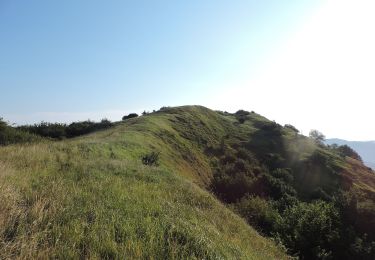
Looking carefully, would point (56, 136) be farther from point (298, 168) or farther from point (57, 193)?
point (298, 168)

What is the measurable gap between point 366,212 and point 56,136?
34108 mm

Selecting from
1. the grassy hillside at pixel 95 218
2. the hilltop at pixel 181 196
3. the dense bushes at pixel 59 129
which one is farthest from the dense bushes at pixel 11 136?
the grassy hillside at pixel 95 218

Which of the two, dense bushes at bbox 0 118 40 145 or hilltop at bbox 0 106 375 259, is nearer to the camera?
hilltop at bbox 0 106 375 259

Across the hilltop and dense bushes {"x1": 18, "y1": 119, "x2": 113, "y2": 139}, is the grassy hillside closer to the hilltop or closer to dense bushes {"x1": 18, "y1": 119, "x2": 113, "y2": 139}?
the hilltop

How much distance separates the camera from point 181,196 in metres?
12.5

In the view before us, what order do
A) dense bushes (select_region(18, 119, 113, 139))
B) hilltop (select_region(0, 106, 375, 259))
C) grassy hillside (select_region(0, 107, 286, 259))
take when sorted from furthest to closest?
dense bushes (select_region(18, 119, 113, 139)) < hilltop (select_region(0, 106, 375, 259)) < grassy hillside (select_region(0, 107, 286, 259))

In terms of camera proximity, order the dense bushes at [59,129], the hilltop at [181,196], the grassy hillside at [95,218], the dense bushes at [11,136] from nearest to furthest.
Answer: the grassy hillside at [95,218] → the hilltop at [181,196] → the dense bushes at [11,136] → the dense bushes at [59,129]

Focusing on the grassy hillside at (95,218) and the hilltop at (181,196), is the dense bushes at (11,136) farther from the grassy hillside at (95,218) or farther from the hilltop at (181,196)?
the grassy hillside at (95,218)

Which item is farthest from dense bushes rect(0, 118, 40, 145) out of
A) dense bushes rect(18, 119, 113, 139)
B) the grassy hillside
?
the grassy hillside

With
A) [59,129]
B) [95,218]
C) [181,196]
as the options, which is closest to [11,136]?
[59,129]

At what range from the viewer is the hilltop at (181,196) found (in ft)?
21.0

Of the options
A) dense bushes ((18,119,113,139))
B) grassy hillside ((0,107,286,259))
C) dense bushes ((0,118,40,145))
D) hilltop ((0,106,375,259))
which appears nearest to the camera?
grassy hillside ((0,107,286,259))

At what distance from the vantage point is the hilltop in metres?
6.41

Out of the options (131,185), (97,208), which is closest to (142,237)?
(97,208)
